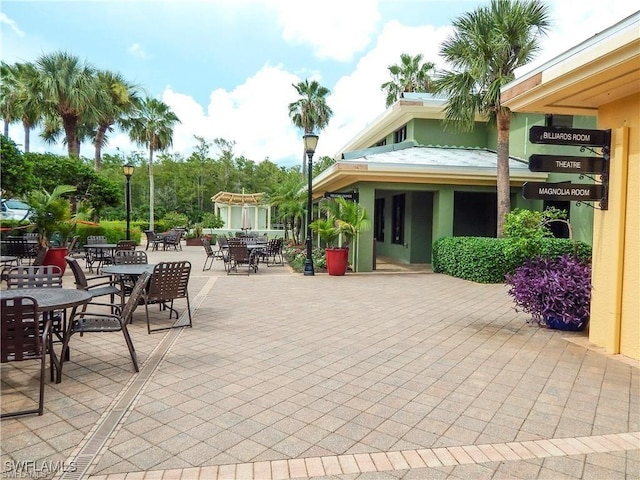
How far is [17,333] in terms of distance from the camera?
3.11m

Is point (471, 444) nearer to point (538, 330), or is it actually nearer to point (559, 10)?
point (538, 330)

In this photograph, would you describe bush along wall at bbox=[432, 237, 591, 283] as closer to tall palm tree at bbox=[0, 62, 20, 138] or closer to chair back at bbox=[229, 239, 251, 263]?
chair back at bbox=[229, 239, 251, 263]

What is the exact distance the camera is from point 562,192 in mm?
5020

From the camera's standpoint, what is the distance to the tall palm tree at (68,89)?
19.0 m

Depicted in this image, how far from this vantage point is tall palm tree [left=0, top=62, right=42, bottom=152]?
1966 cm

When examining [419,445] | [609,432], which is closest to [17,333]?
[419,445]

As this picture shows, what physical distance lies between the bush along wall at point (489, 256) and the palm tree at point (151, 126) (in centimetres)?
2188

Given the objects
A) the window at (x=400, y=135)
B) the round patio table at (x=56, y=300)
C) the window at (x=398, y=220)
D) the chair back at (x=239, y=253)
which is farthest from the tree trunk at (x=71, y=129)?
the round patio table at (x=56, y=300)

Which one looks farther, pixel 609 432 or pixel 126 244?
pixel 126 244

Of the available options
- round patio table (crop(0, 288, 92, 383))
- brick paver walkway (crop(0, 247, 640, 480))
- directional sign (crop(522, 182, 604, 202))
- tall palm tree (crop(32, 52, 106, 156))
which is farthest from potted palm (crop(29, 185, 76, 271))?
directional sign (crop(522, 182, 604, 202))

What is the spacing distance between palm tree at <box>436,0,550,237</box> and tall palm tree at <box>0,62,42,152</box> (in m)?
18.9

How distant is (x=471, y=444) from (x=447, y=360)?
1813mm

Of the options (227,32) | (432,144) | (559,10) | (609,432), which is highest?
(559,10)

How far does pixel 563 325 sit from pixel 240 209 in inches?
1215
